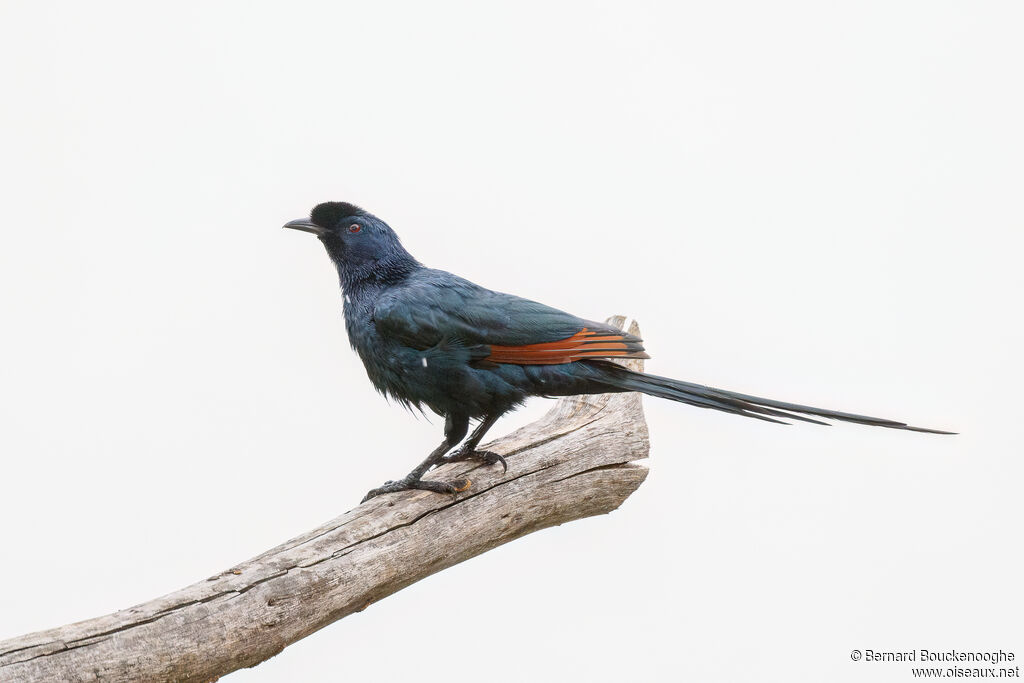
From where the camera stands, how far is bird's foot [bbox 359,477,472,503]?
11.6 ft

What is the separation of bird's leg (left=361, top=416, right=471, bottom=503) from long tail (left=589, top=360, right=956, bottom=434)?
61 centimetres

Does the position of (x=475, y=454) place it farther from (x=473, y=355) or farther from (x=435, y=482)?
(x=473, y=355)

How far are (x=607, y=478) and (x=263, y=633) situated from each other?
1.73m

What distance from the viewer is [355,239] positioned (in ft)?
12.4

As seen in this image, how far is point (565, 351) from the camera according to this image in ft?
11.1

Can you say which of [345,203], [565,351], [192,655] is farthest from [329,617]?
[345,203]

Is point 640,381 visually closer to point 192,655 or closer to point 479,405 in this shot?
point 479,405

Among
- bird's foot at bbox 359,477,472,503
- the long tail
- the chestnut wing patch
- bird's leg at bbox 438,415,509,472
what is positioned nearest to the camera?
the long tail

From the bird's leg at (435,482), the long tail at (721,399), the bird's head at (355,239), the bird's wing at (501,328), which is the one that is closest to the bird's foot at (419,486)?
the bird's leg at (435,482)

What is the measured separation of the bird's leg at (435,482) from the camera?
140 inches

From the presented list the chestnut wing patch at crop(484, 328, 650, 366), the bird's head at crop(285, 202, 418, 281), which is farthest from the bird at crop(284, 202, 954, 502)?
the bird's head at crop(285, 202, 418, 281)

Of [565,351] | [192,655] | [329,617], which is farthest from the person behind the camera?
[565,351]

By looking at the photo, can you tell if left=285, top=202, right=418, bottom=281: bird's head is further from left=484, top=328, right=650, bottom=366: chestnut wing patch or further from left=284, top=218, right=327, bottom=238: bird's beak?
left=484, top=328, right=650, bottom=366: chestnut wing patch

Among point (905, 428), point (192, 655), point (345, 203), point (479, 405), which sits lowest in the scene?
point (192, 655)
